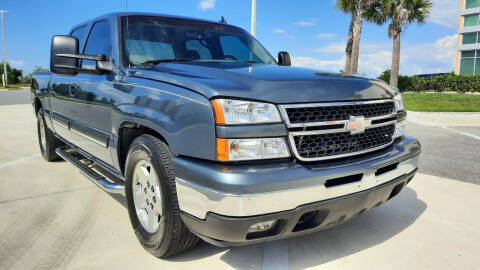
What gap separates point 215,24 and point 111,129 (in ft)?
5.36

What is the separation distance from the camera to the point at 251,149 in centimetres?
192

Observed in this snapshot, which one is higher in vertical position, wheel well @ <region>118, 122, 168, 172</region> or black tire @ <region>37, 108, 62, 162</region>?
wheel well @ <region>118, 122, 168, 172</region>

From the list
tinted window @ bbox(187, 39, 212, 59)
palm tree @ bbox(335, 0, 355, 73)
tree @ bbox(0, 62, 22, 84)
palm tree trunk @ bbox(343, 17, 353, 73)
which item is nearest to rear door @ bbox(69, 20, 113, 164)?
tinted window @ bbox(187, 39, 212, 59)

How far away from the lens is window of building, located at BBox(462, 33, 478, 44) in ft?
123

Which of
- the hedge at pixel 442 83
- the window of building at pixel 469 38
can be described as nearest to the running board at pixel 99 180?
the hedge at pixel 442 83

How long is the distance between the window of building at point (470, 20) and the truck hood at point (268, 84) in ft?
143

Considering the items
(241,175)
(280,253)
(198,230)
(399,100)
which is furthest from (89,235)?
(399,100)

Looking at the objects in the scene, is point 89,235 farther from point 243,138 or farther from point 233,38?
point 233,38

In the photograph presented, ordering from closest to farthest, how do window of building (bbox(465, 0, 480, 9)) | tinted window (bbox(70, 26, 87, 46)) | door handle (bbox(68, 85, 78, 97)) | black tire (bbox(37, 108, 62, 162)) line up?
door handle (bbox(68, 85, 78, 97)) → tinted window (bbox(70, 26, 87, 46)) → black tire (bbox(37, 108, 62, 162)) → window of building (bbox(465, 0, 480, 9))

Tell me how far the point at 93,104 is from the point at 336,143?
83.2 inches

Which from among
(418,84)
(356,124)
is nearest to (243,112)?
(356,124)

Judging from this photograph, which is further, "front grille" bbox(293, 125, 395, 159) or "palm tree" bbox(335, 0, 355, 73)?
"palm tree" bbox(335, 0, 355, 73)

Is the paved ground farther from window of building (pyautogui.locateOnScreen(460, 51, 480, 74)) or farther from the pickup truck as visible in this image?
window of building (pyautogui.locateOnScreen(460, 51, 480, 74))

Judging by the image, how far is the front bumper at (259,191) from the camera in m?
1.82
